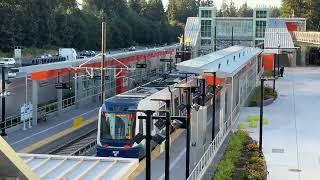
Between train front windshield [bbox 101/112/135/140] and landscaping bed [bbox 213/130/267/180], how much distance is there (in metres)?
3.29

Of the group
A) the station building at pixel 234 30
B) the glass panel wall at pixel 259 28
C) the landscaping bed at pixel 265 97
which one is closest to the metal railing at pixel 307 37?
the station building at pixel 234 30

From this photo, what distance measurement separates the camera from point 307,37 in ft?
237

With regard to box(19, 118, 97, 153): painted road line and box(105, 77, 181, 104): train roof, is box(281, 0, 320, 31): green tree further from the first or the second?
box(105, 77, 181, 104): train roof

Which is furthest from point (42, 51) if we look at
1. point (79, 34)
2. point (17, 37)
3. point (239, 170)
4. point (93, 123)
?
point (239, 170)

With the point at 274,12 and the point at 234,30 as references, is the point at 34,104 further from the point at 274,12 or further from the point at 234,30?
the point at 274,12

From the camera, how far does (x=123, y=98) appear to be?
69.3 ft

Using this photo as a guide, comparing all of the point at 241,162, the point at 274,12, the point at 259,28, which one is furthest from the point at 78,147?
the point at 274,12

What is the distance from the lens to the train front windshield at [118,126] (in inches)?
775

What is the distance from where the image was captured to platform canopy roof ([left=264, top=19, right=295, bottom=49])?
6850 cm

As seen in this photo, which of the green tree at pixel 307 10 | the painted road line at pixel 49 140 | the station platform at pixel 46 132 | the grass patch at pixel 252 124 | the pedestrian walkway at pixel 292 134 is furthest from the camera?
the green tree at pixel 307 10

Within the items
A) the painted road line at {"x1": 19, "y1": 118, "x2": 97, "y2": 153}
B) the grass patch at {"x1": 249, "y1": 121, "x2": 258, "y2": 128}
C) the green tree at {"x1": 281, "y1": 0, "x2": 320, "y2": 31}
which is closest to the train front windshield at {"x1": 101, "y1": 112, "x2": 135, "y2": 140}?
the painted road line at {"x1": 19, "y1": 118, "x2": 97, "y2": 153}

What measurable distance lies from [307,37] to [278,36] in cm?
415

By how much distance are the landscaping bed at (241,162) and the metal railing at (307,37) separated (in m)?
46.8

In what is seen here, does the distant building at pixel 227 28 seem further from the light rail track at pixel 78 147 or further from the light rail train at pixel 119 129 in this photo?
the light rail train at pixel 119 129
